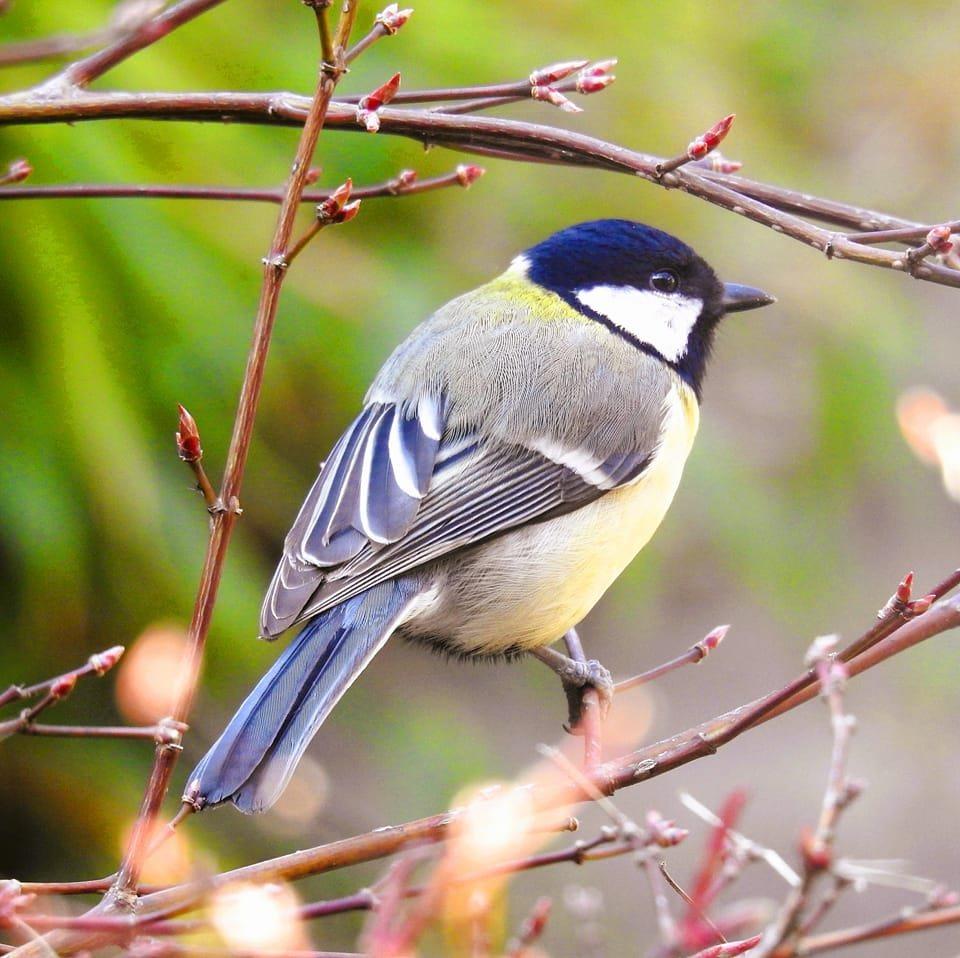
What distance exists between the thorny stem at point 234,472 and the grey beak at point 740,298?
1040mm

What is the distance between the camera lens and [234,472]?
3.14 ft

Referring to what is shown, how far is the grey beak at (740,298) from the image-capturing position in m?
1.92

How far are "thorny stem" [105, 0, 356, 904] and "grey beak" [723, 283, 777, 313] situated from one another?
104 cm

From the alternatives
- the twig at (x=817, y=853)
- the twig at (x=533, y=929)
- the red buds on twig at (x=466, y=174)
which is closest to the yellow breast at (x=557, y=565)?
the red buds on twig at (x=466, y=174)

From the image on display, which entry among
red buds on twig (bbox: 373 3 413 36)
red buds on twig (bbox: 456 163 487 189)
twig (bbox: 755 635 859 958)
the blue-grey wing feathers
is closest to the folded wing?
the blue-grey wing feathers

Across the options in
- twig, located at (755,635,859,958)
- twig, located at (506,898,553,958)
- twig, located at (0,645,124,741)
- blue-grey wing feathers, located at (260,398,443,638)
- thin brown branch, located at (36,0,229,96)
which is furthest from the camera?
blue-grey wing feathers, located at (260,398,443,638)

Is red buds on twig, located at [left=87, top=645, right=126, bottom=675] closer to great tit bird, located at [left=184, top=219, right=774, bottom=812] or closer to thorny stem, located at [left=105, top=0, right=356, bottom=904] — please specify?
thorny stem, located at [left=105, top=0, right=356, bottom=904]

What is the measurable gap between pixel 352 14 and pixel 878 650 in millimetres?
636

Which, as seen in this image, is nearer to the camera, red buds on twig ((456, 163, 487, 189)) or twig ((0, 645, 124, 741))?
twig ((0, 645, 124, 741))

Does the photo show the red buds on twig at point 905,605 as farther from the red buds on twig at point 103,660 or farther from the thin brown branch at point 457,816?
the red buds on twig at point 103,660

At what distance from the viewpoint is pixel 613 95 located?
2584 millimetres

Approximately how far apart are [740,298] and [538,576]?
1.89ft

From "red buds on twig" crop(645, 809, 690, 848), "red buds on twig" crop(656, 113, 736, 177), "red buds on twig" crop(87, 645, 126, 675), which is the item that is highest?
"red buds on twig" crop(656, 113, 736, 177)

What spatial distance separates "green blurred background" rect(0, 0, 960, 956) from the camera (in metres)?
2.01
